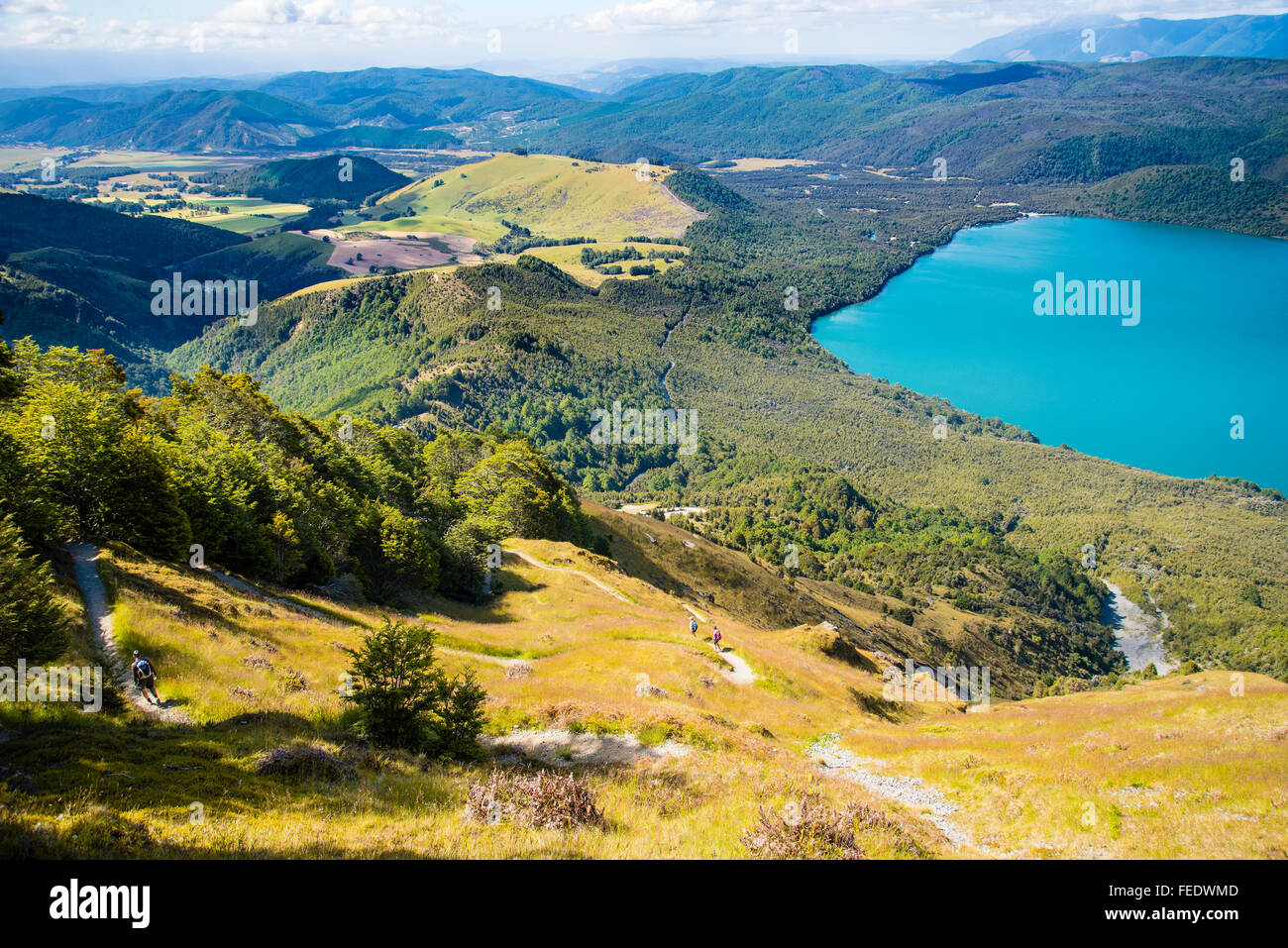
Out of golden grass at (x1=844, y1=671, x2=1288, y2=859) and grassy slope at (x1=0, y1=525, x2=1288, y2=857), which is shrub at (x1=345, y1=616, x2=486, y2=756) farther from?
golden grass at (x1=844, y1=671, x2=1288, y2=859)

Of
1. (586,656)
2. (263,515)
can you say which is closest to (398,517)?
(263,515)

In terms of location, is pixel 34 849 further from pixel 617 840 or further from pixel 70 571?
pixel 70 571

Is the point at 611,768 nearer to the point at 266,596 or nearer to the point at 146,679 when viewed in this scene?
the point at 146,679

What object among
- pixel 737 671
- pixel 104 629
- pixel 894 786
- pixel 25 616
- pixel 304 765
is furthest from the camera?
pixel 737 671

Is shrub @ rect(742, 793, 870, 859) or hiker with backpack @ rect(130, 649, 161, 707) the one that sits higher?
hiker with backpack @ rect(130, 649, 161, 707)

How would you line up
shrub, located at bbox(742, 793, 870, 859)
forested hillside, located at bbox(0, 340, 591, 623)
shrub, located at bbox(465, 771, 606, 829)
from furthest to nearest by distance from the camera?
1. forested hillside, located at bbox(0, 340, 591, 623)
2. shrub, located at bbox(465, 771, 606, 829)
3. shrub, located at bbox(742, 793, 870, 859)

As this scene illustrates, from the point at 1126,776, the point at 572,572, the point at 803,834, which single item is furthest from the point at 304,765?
the point at 572,572

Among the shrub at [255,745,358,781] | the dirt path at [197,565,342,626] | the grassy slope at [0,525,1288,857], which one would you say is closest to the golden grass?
the grassy slope at [0,525,1288,857]
